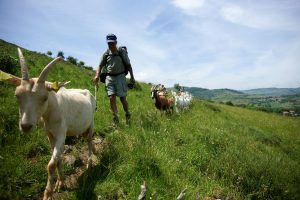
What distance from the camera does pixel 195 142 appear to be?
8422 millimetres

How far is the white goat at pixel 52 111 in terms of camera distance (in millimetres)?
3963

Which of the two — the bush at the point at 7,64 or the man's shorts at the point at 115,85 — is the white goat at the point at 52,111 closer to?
the man's shorts at the point at 115,85

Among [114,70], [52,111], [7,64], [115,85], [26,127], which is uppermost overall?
[7,64]

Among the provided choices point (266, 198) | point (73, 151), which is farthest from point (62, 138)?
point (266, 198)

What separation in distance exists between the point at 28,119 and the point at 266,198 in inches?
228

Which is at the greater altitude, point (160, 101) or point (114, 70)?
point (114, 70)

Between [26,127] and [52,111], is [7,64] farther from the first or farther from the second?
[26,127]

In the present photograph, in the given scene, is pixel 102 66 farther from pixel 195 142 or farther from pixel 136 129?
pixel 195 142

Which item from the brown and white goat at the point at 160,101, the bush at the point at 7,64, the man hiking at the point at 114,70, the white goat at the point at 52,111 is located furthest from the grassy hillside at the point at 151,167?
the brown and white goat at the point at 160,101

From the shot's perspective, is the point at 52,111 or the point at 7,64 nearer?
the point at 52,111

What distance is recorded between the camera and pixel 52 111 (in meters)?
4.82

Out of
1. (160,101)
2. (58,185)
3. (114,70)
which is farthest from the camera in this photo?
(160,101)

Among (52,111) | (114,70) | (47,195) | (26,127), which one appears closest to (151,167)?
(47,195)

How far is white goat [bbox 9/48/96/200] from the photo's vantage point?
13.0ft
